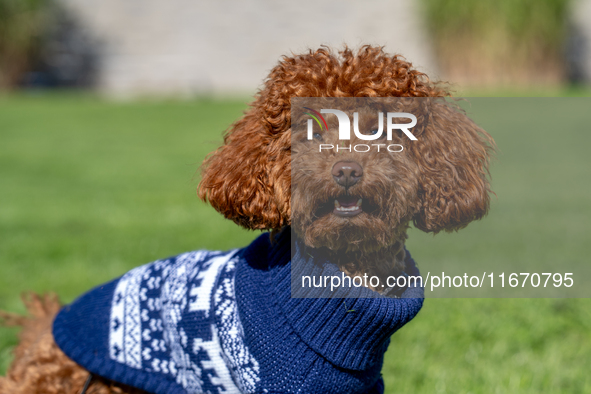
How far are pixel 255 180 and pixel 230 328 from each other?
18.8 inches

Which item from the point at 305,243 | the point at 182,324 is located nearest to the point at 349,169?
the point at 305,243

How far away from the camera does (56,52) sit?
55.5ft

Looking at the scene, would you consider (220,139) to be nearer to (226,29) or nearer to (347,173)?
(347,173)

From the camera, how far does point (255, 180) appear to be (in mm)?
1877

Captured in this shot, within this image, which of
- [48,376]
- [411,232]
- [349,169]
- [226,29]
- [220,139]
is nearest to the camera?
[349,169]

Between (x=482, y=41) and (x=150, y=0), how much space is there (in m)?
9.08

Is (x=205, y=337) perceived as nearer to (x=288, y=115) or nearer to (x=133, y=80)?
(x=288, y=115)

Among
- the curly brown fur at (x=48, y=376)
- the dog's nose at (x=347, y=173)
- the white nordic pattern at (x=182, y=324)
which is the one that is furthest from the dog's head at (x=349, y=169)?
the curly brown fur at (x=48, y=376)

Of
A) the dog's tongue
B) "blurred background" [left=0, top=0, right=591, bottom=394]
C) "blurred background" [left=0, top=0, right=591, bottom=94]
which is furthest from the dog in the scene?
"blurred background" [left=0, top=0, right=591, bottom=94]

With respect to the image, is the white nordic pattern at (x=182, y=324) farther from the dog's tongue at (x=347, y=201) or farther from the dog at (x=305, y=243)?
the dog's tongue at (x=347, y=201)

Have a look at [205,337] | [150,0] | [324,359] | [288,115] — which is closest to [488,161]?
[288,115]

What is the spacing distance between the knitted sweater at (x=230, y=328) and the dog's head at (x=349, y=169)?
0.18 m

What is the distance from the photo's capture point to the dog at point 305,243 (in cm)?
180

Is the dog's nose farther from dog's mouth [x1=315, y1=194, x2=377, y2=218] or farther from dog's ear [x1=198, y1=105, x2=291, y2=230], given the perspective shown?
dog's ear [x1=198, y1=105, x2=291, y2=230]
